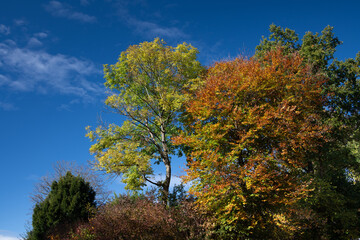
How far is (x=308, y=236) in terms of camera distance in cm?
1847

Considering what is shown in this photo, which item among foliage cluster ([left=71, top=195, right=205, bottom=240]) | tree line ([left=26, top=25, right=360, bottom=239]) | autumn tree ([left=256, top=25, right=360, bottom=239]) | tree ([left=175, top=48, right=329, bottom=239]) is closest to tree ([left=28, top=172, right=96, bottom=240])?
tree line ([left=26, top=25, right=360, bottom=239])

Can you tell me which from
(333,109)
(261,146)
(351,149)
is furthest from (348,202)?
(261,146)

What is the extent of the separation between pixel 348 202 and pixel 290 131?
10.6 m

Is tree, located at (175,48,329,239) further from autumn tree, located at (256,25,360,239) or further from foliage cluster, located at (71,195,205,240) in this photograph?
autumn tree, located at (256,25,360,239)

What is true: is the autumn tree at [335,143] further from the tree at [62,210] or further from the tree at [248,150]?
the tree at [62,210]

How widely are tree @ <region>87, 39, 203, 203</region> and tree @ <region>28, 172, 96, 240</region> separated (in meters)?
3.02

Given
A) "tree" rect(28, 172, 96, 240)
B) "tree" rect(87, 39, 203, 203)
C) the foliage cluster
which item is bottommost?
the foliage cluster

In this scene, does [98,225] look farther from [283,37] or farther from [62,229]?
[283,37]

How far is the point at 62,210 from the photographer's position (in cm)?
1783

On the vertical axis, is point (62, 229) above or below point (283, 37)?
below

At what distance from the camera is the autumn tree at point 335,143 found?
19.0 meters

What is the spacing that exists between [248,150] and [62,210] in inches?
499

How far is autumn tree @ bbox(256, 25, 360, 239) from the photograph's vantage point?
62.3 ft

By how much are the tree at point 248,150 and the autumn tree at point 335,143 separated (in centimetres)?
304
